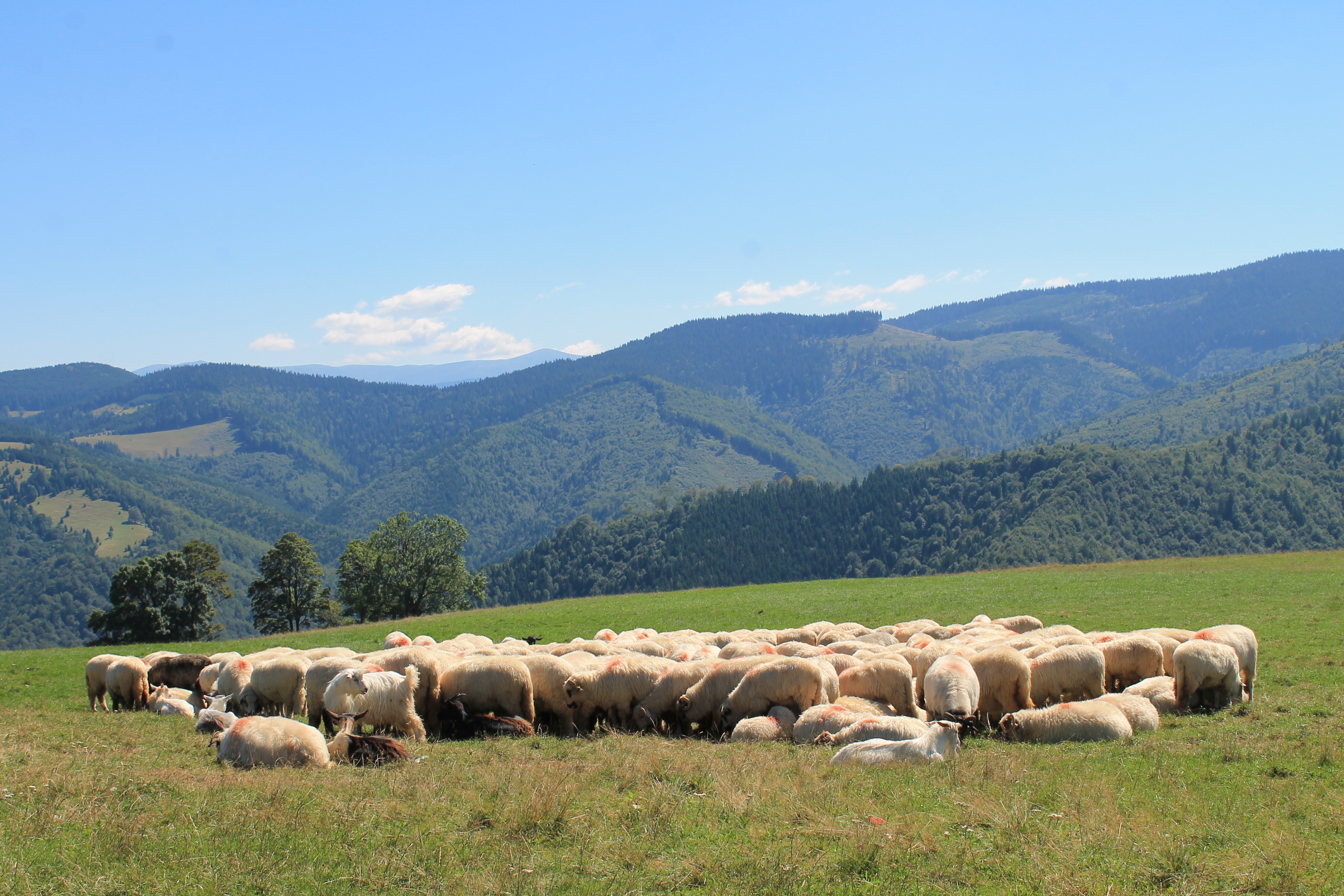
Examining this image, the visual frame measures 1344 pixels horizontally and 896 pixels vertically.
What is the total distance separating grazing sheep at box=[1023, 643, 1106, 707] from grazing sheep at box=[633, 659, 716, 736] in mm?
5921

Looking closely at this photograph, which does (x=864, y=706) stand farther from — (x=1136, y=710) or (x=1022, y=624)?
(x=1022, y=624)

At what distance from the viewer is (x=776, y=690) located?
13.4 m

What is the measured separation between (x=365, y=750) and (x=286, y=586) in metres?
51.7

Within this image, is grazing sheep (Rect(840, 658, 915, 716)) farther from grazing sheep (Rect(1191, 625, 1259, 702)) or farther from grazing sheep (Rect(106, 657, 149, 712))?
grazing sheep (Rect(106, 657, 149, 712))

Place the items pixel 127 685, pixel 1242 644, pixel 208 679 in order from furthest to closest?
pixel 208 679 < pixel 127 685 < pixel 1242 644

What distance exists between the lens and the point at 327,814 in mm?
7945

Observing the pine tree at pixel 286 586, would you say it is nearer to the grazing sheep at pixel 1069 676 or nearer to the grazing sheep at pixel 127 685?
the grazing sheep at pixel 127 685

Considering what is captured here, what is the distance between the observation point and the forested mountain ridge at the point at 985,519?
4860 inches

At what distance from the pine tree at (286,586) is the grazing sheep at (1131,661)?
53.1m

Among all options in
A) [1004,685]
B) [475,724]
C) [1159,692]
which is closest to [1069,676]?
[1004,685]

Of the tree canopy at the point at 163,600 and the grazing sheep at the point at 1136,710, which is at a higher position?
the grazing sheep at the point at 1136,710

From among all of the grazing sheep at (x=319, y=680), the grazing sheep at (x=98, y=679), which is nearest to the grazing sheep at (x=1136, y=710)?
the grazing sheep at (x=319, y=680)

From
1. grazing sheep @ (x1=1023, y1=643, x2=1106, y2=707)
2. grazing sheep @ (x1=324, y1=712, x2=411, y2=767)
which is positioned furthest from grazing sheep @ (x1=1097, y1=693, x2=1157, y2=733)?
grazing sheep @ (x1=324, y1=712, x2=411, y2=767)

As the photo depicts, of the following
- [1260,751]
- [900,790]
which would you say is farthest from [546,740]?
[1260,751]
